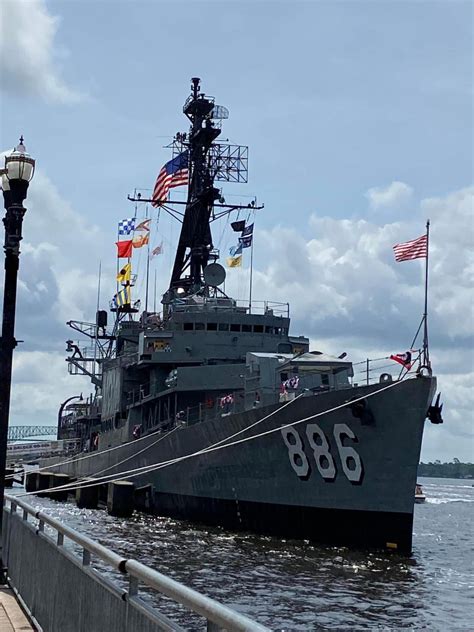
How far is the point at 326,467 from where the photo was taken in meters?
18.6

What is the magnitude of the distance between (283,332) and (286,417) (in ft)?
33.6

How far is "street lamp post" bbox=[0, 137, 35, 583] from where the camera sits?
9367 mm

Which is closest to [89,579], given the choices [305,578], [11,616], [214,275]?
[11,616]

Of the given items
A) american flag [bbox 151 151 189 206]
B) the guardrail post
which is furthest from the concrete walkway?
american flag [bbox 151 151 189 206]

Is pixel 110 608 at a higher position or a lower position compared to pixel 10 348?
lower

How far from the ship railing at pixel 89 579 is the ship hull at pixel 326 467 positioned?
9.20m

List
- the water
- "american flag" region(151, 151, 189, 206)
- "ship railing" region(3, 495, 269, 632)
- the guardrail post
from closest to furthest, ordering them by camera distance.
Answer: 1. "ship railing" region(3, 495, 269, 632)
2. the guardrail post
3. the water
4. "american flag" region(151, 151, 189, 206)

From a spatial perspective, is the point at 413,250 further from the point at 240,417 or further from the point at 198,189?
the point at 198,189

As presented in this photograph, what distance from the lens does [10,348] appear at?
9438mm

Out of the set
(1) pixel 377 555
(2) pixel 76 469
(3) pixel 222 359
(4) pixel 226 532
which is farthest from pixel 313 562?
(2) pixel 76 469

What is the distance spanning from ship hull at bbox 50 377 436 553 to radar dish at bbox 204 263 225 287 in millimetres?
9932

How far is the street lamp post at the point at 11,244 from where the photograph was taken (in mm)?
9367

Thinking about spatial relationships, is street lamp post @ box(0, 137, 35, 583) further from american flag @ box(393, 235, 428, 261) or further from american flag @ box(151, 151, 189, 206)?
american flag @ box(151, 151, 189, 206)

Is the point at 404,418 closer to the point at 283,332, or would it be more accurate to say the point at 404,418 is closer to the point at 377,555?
the point at 377,555
